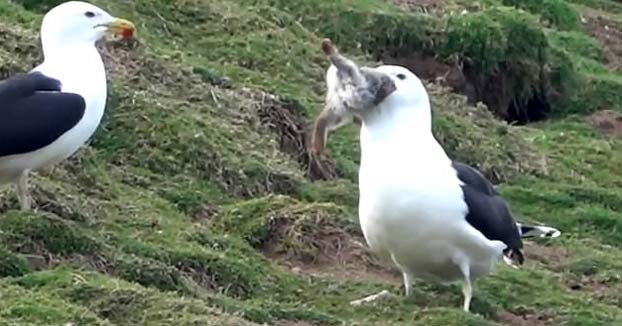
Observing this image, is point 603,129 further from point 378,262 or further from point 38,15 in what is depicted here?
point 378,262

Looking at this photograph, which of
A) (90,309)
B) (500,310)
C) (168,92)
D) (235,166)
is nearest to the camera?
(90,309)

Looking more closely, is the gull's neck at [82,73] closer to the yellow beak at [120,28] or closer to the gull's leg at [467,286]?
the yellow beak at [120,28]

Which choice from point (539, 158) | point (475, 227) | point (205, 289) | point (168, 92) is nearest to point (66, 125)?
point (205, 289)

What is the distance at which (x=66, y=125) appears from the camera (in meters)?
9.99

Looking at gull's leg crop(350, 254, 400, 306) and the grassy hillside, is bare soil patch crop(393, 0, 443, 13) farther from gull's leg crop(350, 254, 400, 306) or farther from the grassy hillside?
gull's leg crop(350, 254, 400, 306)

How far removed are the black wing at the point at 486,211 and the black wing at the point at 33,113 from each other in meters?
2.05

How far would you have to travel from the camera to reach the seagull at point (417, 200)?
9.69 m

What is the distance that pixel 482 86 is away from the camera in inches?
709

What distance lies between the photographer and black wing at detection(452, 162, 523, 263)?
10.1 metres

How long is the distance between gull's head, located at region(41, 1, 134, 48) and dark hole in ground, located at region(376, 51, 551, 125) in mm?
6538

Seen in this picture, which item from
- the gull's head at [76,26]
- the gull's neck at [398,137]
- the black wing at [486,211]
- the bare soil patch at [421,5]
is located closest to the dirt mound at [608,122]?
the bare soil patch at [421,5]

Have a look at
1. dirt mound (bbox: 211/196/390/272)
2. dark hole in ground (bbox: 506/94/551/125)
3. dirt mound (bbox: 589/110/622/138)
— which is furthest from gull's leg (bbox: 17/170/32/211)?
dirt mound (bbox: 589/110/622/138)

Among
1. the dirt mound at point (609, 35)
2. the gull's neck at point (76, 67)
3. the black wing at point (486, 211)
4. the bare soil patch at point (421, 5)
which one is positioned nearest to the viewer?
the black wing at point (486, 211)

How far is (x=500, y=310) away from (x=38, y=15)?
5.32 metres
